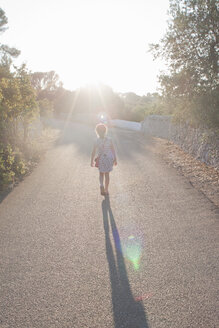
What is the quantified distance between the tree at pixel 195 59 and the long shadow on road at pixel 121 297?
653 centimetres

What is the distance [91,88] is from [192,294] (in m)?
51.6

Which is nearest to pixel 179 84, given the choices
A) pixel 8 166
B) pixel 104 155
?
pixel 104 155

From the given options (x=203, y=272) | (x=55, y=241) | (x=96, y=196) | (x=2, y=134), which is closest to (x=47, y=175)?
(x=2, y=134)

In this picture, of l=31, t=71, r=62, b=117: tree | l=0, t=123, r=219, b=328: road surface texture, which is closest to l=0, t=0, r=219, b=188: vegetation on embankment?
l=0, t=123, r=219, b=328: road surface texture

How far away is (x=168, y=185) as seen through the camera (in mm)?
7301

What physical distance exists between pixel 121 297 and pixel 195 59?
914 centimetres

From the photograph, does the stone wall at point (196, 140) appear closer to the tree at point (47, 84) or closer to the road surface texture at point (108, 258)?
the road surface texture at point (108, 258)

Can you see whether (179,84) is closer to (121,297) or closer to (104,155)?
(104,155)

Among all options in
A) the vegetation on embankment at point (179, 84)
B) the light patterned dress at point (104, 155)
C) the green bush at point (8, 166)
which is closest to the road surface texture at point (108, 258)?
the green bush at point (8, 166)

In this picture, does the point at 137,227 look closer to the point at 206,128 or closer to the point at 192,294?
the point at 192,294

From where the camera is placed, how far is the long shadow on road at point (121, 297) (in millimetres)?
2574

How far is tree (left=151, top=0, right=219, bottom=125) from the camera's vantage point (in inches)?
345

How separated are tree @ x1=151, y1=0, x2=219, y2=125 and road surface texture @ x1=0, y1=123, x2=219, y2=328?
11.6 ft

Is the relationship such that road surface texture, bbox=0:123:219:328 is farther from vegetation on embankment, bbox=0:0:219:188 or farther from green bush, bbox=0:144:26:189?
vegetation on embankment, bbox=0:0:219:188
